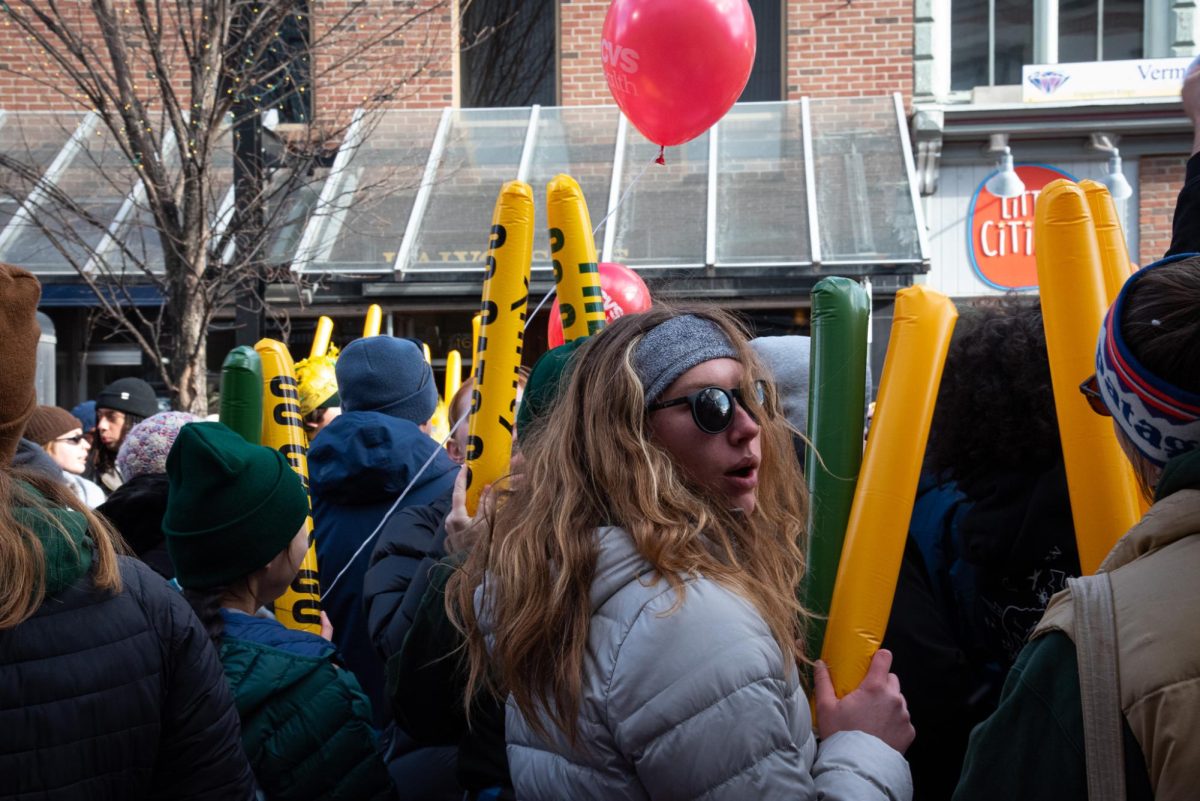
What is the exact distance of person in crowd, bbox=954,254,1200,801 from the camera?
1.23 meters

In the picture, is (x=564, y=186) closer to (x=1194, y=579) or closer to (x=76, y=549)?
(x=76, y=549)

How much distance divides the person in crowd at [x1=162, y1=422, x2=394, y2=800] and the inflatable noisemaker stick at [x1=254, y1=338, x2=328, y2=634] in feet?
1.88

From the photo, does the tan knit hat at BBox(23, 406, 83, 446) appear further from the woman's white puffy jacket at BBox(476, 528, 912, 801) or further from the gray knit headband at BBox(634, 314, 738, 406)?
the woman's white puffy jacket at BBox(476, 528, 912, 801)

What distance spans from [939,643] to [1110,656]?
1.09m

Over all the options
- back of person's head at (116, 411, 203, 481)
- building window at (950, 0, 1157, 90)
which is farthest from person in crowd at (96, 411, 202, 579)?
building window at (950, 0, 1157, 90)

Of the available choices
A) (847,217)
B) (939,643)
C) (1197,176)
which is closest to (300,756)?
(939,643)

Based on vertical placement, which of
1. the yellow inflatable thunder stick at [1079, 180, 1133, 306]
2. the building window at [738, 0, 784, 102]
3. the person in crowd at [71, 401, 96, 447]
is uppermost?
the building window at [738, 0, 784, 102]

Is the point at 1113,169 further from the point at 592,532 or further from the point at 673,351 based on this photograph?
the point at 592,532

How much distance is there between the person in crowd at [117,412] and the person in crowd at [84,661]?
172 inches

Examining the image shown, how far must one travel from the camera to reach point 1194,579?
4.17ft


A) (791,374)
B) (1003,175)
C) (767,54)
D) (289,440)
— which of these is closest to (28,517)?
(289,440)

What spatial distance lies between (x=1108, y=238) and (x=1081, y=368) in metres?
0.30

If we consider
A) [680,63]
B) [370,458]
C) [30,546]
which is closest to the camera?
[30,546]

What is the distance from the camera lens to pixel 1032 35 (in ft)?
37.5
